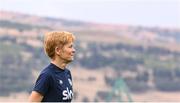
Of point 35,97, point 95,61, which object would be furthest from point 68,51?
point 95,61

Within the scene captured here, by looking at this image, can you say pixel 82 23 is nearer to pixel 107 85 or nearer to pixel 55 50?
pixel 107 85

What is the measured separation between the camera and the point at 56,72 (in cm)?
423

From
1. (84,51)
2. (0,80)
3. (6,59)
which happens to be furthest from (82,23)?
(0,80)

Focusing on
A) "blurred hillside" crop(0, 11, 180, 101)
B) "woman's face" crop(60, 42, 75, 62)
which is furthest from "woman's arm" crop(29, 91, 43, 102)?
"blurred hillside" crop(0, 11, 180, 101)

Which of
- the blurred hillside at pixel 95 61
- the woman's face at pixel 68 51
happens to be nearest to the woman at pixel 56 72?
the woman's face at pixel 68 51

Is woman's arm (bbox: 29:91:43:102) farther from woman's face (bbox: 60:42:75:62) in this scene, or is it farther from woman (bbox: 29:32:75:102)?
woman's face (bbox: 60:42:75:62)

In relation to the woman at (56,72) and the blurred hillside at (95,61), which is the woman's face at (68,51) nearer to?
the woman at (56,72)

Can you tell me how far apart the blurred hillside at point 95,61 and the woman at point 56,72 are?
60.1 meters

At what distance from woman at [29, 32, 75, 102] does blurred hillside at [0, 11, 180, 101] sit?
60.1m

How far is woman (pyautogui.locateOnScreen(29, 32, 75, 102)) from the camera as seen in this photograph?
413cm

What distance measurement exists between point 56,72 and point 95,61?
90.0 metres

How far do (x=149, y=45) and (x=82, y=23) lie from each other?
22425 millimetres

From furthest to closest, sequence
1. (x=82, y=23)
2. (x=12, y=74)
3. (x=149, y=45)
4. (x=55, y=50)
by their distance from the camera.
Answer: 1. (x=82, y=23)
2. (x=149, y=45)
3. (x=12, y=74)
4. (x=55, y=50)

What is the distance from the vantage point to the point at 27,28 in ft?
313
